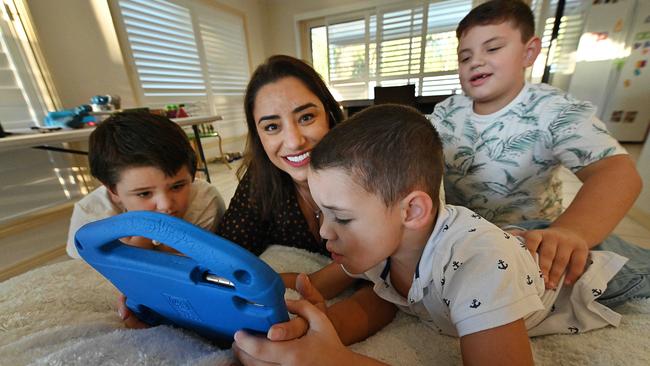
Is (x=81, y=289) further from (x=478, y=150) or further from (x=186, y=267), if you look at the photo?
(x=478, y=150)

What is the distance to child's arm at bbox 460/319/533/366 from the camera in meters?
0.40

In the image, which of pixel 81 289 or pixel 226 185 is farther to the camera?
pixel 226 185

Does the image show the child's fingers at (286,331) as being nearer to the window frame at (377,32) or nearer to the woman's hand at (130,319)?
the woman's hand at (130,319)

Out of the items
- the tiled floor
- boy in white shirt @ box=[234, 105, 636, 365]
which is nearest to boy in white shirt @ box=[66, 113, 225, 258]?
boy in white shirt @ box=[234, 105, 636, 365]

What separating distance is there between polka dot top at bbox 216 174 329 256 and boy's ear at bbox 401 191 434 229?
46 cm

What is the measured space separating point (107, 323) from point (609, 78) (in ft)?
17.8

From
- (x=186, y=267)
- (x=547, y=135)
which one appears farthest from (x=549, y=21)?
(x=186, y=267)

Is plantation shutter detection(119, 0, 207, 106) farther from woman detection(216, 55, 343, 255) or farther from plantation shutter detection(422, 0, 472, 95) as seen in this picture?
plantation shutter detection(422, 0, 472, 95)

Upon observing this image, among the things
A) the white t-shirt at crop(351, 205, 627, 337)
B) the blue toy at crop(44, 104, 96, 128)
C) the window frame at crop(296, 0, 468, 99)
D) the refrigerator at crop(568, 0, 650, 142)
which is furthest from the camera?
the window frame at crop(296, 0, 468, 99)

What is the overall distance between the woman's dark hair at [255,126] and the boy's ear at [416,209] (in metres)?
0.46

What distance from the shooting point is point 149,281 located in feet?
1.35

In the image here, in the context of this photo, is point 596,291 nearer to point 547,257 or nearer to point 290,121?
point 547,257

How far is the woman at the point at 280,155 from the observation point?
794mm

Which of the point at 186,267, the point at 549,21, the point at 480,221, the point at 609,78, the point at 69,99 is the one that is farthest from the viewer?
the point at 609,78
